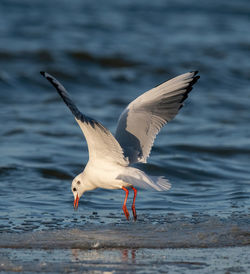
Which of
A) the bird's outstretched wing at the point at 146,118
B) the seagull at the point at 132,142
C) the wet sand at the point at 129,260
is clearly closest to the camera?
the wet sand at the point at 129,260

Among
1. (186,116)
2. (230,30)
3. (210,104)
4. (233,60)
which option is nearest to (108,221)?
(186,116)

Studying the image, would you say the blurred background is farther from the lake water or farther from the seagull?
the seagull

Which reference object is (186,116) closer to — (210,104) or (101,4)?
(210,104)

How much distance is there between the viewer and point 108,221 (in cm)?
527

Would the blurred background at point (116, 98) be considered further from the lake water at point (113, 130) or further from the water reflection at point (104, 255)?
the water reflection at point (104, 255)

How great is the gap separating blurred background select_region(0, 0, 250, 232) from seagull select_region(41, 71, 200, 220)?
14.1 inches

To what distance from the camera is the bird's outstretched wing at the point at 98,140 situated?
450 cm

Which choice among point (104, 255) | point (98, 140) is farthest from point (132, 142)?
point (104, 255)

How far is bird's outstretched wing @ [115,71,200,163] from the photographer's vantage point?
17.6 ft

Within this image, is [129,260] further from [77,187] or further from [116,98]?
[116,98]

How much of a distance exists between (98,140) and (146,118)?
652mm

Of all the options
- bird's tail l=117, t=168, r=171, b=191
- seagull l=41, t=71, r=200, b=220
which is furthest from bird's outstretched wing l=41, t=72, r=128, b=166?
Answer: bird's tail l=117, t=168, r=171, b=191

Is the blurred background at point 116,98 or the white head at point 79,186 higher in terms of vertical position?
the white head at point 79,186

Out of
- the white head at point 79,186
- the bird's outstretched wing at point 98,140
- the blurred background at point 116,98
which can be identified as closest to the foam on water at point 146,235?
the blurred background at point 116,98
